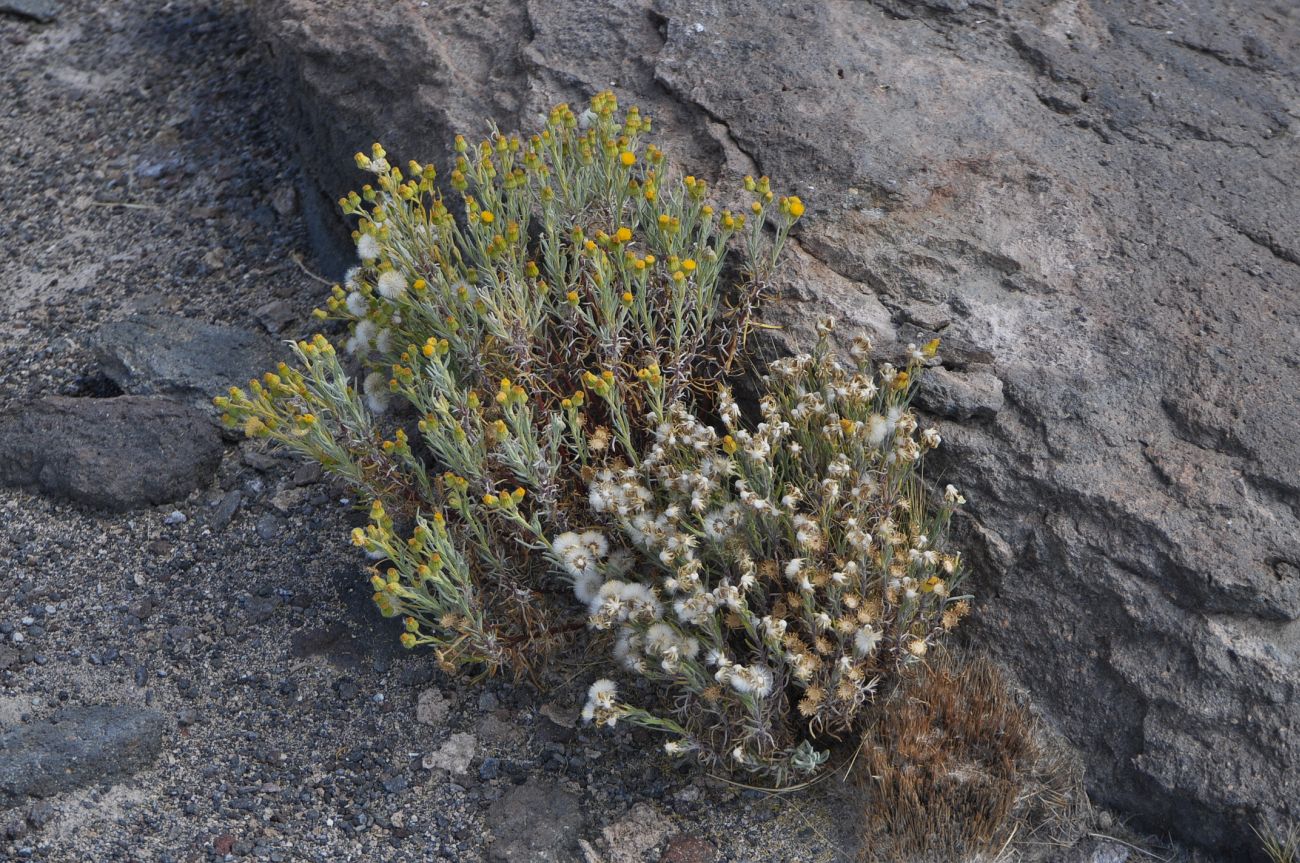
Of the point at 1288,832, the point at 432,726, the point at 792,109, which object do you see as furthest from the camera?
the point at 792,109

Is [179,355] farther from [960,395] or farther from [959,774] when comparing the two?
[959,774]

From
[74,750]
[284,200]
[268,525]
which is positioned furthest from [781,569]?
[284,200]

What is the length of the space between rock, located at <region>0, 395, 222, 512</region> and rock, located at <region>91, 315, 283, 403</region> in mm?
178

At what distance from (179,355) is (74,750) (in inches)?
68.7

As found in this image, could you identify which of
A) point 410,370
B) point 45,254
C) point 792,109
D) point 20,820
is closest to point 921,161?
point 792,109

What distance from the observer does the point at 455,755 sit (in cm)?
342

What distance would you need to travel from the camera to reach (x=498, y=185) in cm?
409

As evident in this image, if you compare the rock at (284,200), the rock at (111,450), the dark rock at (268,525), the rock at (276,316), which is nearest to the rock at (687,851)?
the dark rock at (268,525)

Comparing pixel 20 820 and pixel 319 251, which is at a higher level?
pixel 319 251

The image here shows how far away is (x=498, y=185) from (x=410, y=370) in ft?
3.59

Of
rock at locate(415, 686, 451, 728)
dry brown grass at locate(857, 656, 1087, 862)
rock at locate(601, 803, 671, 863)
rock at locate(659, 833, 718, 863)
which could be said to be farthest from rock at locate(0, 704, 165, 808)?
dry brown grass at locate(857, 656, 1087, 862)

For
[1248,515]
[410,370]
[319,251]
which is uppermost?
[1248,515]

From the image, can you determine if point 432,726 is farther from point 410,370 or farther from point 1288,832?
point 1288,832

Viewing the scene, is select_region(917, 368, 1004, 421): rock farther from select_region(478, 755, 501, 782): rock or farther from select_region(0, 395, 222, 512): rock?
select_region(0, 395, 222, 512): rock
